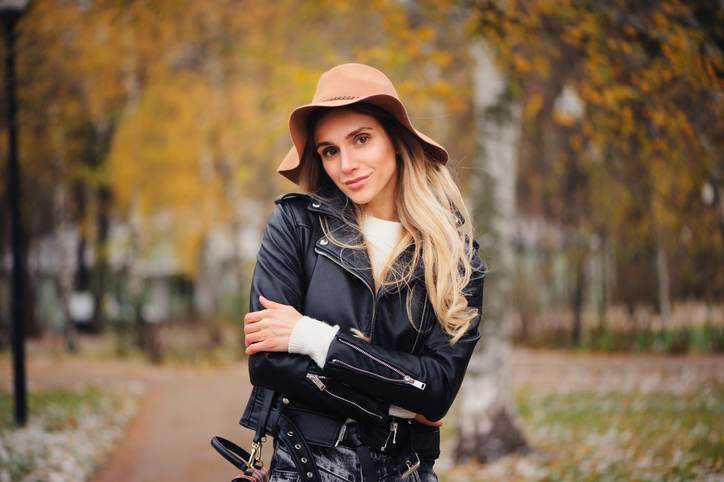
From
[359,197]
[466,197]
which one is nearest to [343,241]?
[359,197]

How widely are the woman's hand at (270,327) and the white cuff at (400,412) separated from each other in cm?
39

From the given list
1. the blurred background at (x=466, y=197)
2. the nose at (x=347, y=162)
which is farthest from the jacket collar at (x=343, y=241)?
the blurred background at (x=466, y=197)

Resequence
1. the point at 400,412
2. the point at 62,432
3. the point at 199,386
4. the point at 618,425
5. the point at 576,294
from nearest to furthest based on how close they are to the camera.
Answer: the point at 400,412, the point at 62,432, the point at 618,425, the point at 199,386, the point at 576,294

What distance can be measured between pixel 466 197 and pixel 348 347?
9.18 meters

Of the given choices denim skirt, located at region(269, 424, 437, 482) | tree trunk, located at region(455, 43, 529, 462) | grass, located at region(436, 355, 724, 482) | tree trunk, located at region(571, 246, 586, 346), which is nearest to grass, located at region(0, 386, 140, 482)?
grass, located at region(436, 355, 724, 482)

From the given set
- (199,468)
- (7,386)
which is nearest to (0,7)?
(199,468)

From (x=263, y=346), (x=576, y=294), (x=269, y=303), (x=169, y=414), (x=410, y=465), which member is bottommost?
(x=169, y=414)

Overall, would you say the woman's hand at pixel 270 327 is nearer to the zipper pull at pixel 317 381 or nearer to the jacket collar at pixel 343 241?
the zipper pull at pixel 317 381

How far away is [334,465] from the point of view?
256cm

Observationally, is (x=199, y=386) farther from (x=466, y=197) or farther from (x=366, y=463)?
A: (x=366, y=463)

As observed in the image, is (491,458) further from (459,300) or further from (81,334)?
(81,334)

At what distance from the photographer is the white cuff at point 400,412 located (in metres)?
2.61

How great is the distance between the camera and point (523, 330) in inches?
786

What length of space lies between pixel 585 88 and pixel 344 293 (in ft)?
15.1
